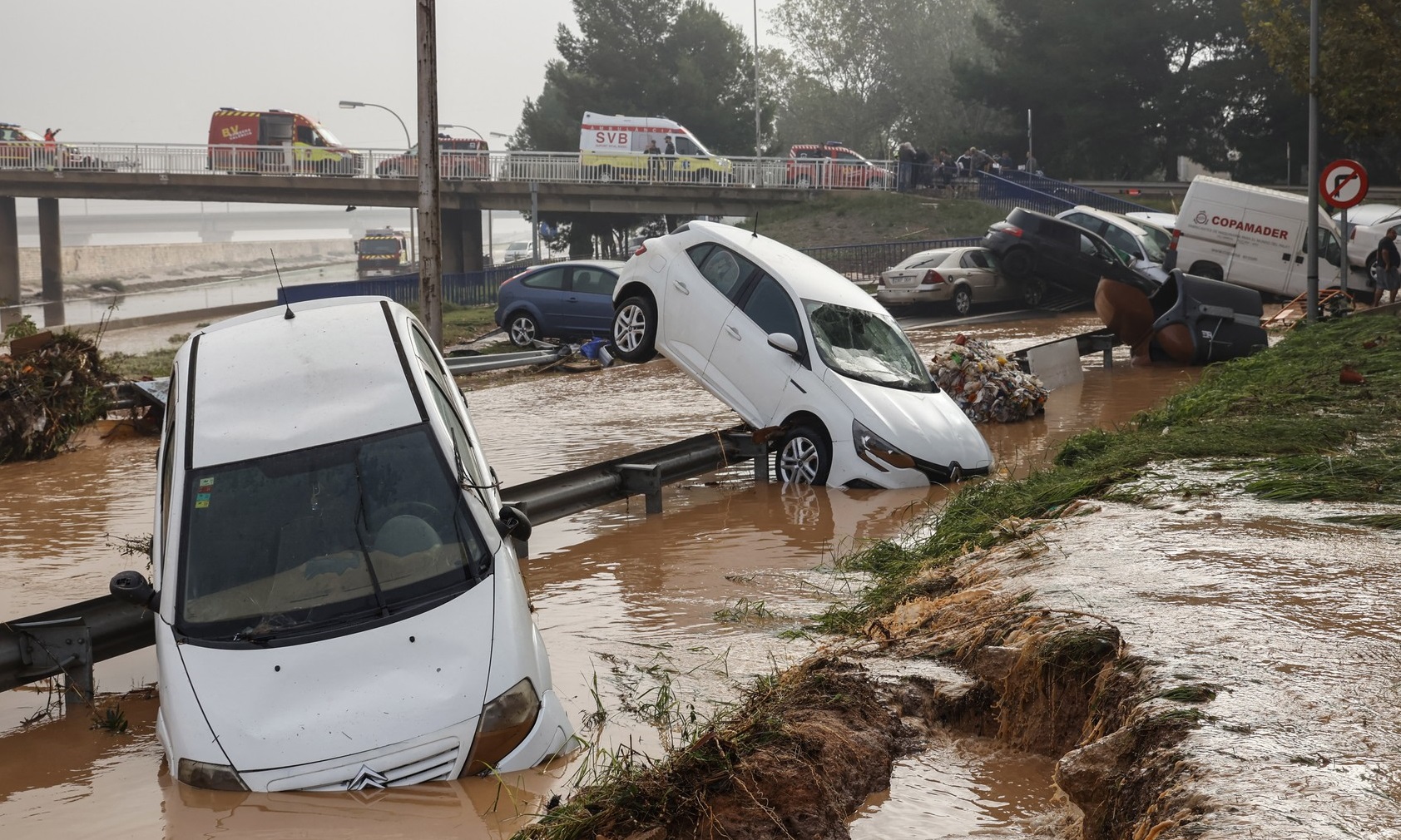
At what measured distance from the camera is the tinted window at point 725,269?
12.9m

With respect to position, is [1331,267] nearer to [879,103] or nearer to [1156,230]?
[1156,230]

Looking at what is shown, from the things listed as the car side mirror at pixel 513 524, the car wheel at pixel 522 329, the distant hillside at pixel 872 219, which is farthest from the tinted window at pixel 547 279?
the distant hillside at pixel 872 219

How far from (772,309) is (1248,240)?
1690 centimetres

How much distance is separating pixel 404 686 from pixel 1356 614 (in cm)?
402

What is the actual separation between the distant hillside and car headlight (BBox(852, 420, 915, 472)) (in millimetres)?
30642

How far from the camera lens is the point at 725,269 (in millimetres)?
13039

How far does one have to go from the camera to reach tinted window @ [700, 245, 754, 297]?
12906 mm

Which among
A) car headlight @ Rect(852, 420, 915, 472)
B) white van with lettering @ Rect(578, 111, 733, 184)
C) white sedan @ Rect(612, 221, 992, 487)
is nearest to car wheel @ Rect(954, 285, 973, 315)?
white sedan @ Rect(612, 221, 992, 487)

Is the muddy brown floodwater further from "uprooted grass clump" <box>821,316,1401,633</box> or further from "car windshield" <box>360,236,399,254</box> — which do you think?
"car windshield" <box>360,236,399,254</box>

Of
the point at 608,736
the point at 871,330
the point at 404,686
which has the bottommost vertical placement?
the point at 608,736

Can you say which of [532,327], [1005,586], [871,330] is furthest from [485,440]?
[1005,586]

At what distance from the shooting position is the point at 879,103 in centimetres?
9081

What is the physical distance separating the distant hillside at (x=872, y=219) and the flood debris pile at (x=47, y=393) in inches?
1101

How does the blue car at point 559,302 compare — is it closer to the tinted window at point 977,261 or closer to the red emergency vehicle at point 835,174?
the tinted window at point 977,261
